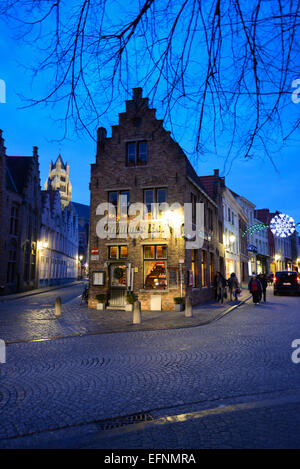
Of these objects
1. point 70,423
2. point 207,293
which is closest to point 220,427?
point 70,423

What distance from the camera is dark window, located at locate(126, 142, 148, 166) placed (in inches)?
725

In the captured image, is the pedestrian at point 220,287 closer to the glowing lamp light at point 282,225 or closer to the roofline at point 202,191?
the roofline at point 202,191

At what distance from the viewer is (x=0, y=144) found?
86.5ft

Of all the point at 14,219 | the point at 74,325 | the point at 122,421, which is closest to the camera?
the point at 122,421

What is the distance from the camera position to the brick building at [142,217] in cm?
1722

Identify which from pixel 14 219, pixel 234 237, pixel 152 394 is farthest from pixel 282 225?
pixel 152 394

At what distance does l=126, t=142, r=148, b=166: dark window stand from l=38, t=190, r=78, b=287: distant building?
20.7 metres

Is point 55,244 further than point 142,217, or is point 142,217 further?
point 55,244

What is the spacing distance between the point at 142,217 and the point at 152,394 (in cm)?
1350

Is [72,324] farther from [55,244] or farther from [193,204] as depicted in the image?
[55,244]

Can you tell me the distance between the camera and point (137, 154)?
731 inches

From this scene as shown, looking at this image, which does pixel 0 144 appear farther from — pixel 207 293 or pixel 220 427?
pixel 220 427

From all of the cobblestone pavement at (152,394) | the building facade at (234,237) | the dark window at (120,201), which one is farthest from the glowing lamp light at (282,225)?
the cobblestone pavement at (152,394)

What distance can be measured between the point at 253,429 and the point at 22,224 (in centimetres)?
2962
